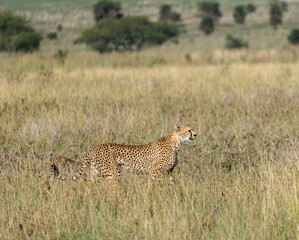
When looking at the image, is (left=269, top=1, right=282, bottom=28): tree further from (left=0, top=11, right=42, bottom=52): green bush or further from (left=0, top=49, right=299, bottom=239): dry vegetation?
(left=0, top=49, right=299, bottom=239): dry vegetation

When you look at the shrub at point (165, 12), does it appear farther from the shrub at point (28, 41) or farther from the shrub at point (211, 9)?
the shrub at point (28, 41)

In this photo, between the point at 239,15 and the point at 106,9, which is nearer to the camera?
the point at 106,9

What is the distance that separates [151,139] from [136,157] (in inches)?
65.8

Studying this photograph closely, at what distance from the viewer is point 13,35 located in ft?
57.5

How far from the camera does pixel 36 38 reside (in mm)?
20719

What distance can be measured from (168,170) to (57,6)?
5733 centimetres

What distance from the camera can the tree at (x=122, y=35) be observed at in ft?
90.6

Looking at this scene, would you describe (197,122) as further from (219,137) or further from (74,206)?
(74,206)

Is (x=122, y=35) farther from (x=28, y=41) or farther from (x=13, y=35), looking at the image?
Answer: (x=13, y=35)

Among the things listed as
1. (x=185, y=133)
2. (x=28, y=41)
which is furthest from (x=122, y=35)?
(x=185, y=133)

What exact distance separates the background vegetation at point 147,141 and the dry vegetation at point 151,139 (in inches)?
0.7

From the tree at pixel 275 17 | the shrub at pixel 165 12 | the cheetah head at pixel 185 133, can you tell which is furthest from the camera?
the shrub at pixel 165 12

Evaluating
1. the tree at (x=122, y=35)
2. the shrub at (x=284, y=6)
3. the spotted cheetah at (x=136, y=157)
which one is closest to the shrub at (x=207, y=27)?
the tree at (x=122, y=35)

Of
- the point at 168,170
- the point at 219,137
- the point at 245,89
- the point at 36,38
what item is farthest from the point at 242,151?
the point at 36,38
